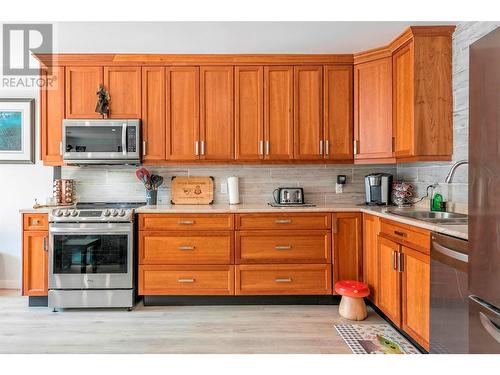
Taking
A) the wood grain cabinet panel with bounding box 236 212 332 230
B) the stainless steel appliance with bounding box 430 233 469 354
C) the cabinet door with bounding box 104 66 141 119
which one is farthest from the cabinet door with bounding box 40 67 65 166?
the stainless steel appliance with bounding box 430 233 469 354

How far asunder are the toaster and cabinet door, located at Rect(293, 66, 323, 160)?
391mm

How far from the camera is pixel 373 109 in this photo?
3205mm

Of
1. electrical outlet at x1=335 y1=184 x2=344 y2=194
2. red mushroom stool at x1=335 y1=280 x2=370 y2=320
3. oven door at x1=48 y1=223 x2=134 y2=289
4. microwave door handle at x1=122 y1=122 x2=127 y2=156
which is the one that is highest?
microwave door handle at x1=122 y1=122 x2=127 y2=156

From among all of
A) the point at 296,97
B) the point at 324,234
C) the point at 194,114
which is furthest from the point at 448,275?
the point at 194,114

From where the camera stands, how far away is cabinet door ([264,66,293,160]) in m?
3.30

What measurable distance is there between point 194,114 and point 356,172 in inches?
71.9

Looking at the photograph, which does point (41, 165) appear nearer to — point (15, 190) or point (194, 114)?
point (15, 190)

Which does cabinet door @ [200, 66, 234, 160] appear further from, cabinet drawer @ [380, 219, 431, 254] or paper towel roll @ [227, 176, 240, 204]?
cabinet drawer @ [380, 219, 431, 254]

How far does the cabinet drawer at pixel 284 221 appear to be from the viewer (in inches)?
120

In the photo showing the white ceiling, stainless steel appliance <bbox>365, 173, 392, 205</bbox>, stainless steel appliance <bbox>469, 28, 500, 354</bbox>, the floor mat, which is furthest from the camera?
stainless steel appliance <bbox>365, 173, 392, 205</bbox>

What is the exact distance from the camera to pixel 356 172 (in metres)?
3.63

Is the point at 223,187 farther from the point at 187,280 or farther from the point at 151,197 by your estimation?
the point at 187,280

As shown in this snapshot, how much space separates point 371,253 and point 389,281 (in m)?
0.38

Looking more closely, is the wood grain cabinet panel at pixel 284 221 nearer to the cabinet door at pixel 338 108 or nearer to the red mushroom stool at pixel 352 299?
the red mushroom stool at pixel 352 299
